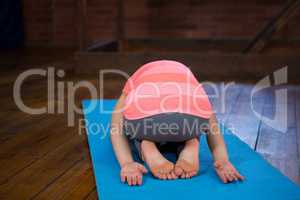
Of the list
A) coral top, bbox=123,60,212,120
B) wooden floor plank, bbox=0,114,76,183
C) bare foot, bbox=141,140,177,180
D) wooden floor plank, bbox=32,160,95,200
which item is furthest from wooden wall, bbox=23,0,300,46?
bare foot, bbox=141,140,177,180

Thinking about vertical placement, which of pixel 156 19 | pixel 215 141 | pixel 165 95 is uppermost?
pixel 156 19

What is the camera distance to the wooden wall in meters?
5.43

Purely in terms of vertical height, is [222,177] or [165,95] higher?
[165,95]

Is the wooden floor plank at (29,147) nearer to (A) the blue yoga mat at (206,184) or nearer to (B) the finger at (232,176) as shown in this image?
(A) the blue yoga mat at (206,184)

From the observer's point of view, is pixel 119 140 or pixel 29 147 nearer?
pixel 119 140

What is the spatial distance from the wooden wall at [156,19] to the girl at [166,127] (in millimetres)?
3832

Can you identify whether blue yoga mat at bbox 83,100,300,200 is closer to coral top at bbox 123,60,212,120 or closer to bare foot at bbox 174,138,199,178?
bare foot at bbox 174,138,199,178

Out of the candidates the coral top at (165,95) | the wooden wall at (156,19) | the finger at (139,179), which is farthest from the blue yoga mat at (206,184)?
the wooden wall at (156,19)

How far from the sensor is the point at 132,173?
1.46 meters

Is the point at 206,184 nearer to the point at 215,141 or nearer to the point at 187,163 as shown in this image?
the point at 187,163

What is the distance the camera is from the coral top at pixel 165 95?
1584mm

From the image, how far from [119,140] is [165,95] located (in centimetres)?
22

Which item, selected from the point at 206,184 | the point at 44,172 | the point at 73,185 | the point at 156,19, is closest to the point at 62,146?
the point at 44,172

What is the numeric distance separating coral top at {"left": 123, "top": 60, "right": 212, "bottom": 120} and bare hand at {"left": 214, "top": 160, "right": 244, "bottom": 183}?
0.19m
